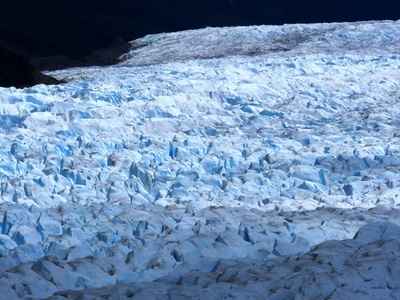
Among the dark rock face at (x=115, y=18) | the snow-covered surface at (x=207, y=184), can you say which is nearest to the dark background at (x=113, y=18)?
the dark rock face at (x=115, y=18)

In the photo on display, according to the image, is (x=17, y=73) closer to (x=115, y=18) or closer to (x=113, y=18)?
(x=113, y=18)

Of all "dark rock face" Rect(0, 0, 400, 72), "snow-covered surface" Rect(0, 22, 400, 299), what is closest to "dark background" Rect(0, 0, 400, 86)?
"dark rock face" Rect(0, 0, 400, 72)

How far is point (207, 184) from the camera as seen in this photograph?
799cm

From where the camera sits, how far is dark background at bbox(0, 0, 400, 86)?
25016 mm

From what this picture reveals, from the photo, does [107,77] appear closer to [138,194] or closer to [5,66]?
[5,66]

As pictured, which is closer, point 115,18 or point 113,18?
point 113,18

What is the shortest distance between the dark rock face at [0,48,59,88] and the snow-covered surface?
2002 mm

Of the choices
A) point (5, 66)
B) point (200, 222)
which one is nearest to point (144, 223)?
point (200, 222)

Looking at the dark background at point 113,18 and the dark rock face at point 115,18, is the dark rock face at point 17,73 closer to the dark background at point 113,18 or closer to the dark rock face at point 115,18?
the dark background at point 113,18

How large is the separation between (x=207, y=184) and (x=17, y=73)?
27.0ft

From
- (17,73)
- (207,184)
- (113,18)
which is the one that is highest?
(113,18)

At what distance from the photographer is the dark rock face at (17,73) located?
14070 millimetres

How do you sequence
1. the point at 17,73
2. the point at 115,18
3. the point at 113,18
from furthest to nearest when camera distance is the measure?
the point at 115,18
the point at 113,18
the point at 17,73

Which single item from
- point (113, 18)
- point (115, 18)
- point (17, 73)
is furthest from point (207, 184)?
point (115, 18)
